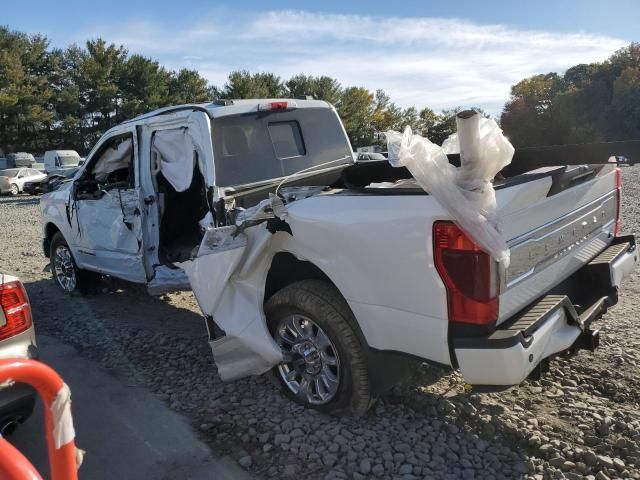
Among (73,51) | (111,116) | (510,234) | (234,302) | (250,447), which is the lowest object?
(250,447)

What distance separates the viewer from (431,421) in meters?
3.18

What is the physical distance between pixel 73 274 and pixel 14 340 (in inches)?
149

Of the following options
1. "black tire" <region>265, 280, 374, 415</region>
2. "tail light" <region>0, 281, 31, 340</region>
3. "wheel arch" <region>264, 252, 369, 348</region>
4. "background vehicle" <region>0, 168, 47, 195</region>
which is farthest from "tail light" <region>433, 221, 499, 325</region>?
"background vehicle" <region>0, 168, 47, 195</region>

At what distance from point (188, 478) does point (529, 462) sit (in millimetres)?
1842

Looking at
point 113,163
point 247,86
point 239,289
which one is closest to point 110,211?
point 113,163

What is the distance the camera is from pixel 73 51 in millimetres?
50375

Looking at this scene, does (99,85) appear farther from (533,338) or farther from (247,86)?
Result: (533,338)

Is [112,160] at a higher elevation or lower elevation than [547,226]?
higher

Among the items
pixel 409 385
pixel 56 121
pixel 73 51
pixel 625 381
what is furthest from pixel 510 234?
pixel 73 51

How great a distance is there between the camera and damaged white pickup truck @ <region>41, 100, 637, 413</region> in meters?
2.43

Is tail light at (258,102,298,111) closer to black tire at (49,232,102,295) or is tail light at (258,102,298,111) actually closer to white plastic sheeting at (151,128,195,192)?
white plastic sheeting at (151,128,195,192)

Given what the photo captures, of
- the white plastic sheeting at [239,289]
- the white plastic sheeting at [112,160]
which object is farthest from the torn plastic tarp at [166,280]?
the white plastic sheeting at [112,160]

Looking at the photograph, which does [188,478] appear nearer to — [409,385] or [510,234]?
[409,385]

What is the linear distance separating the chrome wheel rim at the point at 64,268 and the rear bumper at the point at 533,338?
18.0 ft
